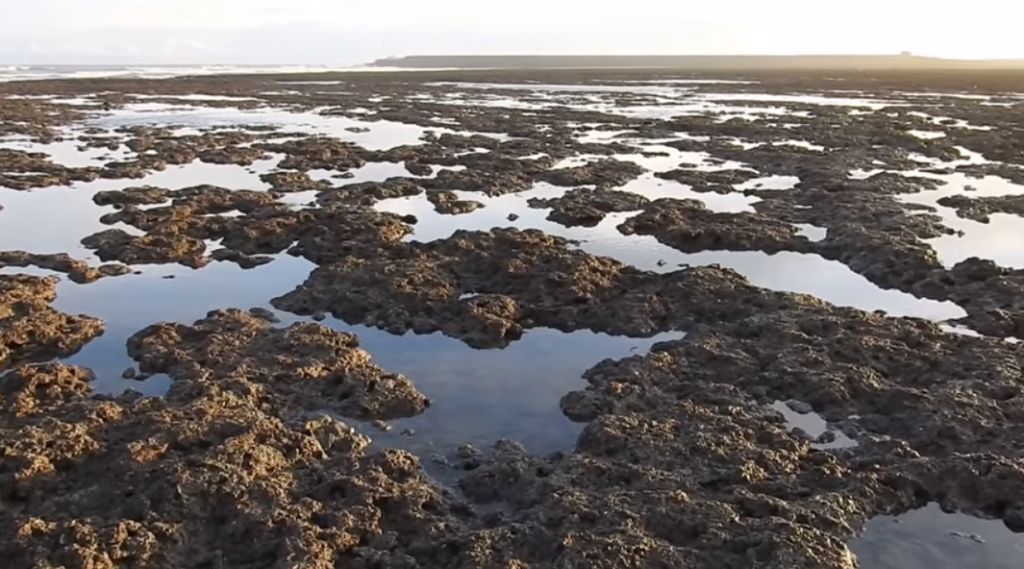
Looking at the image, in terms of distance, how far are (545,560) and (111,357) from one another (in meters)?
6.06

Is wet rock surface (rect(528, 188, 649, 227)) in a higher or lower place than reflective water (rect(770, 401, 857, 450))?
higher

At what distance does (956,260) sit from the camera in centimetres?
1302

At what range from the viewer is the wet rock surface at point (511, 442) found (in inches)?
230

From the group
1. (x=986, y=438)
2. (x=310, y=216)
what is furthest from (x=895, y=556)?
(x=310, y=216)

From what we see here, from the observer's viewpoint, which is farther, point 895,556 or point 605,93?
point 605,93

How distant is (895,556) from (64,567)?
567 centimetres

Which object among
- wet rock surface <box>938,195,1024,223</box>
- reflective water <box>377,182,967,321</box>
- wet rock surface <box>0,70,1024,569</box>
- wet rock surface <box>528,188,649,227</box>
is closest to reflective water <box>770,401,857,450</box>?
wet rock surface <box>0,70,1024,569</box>

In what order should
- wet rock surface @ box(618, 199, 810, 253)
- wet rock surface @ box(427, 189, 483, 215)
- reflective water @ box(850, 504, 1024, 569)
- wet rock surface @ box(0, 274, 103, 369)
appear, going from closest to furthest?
reflective water @ box(850, 504, 1024, 569), wet rock surface @ box(0, 274, 103, 369), wet rock surface @ box(618, 199, 810, 253), wet rock surface @ box(427, 189, 483, 215)

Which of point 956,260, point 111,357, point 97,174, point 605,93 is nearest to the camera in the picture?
point 111,357

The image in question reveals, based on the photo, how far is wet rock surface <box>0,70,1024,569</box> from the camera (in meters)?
5.84

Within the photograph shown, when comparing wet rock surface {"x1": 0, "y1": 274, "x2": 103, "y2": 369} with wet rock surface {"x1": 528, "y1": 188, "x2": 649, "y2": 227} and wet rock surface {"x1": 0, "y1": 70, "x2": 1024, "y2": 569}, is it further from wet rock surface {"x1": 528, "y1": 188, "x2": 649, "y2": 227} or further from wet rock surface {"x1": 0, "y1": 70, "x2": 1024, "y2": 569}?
wet rock surface {"x1": 528, "y1": 188, "x2": 649, "y2": 227}

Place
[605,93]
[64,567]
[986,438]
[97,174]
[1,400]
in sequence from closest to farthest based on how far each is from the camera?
[64,567] → [986,438] → [1,400] → [97,174] → [605,93]

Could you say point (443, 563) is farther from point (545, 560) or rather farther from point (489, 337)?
point (489, 337)

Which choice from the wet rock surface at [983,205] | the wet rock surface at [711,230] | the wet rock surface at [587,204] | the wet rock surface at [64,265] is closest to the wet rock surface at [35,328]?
the wet rock surface at [64,265]
